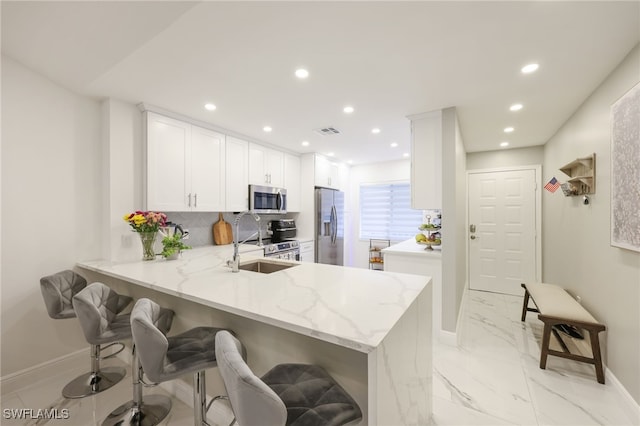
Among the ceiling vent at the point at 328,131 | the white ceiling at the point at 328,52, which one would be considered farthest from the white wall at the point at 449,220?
the ceiling vent at the point at 328,131

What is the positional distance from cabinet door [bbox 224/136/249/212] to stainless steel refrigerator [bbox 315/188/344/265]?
139 centimetres

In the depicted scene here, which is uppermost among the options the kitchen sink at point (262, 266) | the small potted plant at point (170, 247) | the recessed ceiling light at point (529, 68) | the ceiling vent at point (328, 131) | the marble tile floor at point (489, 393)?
the ceiling vent at point (328, 131)

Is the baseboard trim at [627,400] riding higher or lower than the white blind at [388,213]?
lower

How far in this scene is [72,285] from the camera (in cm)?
218

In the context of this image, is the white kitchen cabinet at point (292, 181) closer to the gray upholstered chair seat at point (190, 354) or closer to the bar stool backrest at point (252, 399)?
the gray upholstered chair seat at point (190, 354)

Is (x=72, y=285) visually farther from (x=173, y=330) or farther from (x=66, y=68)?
(x=66, y=68)

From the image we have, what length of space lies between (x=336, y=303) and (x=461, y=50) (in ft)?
6.01

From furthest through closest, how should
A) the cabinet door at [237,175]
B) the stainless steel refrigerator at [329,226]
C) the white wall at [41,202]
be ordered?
the stainless steel refrigerator at [329,226] → the cabinet door at [237,175] → the white wall at [41,202]

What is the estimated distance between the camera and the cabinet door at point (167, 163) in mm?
2652

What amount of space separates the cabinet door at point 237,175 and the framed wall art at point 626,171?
3.69 metres

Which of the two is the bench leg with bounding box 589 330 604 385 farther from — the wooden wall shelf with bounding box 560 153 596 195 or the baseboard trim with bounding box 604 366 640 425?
the wooden wall shelf with bounding box 560 153 596 195

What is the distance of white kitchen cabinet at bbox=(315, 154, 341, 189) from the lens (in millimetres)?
4756

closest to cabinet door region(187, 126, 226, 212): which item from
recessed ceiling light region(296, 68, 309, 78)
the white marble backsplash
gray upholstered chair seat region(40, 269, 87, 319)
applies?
the white marble backsplash

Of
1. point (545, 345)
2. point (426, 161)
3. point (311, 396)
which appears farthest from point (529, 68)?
point (311, 396)
